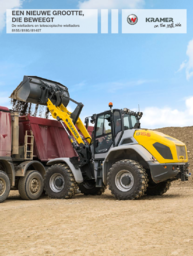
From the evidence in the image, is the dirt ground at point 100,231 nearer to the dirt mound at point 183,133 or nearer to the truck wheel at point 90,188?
the truck wheel at point 90,188

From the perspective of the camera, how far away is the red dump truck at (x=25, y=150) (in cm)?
1052

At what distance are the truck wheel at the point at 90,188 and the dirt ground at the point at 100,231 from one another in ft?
12.0

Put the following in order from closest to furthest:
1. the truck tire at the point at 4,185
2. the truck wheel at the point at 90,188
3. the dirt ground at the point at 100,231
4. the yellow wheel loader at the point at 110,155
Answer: the dirt ground at the point at 100,231 → the yellow wheel loader at the point at 110,155 → the truck tire at the point at 4,185 → the truck wheel at the point at 90,188

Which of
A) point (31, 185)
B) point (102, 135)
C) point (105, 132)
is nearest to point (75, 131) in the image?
point (102, 135)

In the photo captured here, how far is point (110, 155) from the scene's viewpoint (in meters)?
10.0

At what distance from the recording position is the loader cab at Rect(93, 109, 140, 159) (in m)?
10.1

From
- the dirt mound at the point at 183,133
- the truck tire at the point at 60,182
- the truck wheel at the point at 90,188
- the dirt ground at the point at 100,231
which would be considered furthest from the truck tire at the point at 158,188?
the dirt mound at the point at 183,133

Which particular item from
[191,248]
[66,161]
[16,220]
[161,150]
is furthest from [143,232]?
[66,161]

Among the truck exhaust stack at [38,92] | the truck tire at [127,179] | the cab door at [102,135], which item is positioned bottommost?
the truck tire at [127,179]

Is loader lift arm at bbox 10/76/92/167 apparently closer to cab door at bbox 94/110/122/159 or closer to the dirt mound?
cab door at bbox 94/110/122/159

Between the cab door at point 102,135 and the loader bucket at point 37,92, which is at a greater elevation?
the loader bucket at point 37,92

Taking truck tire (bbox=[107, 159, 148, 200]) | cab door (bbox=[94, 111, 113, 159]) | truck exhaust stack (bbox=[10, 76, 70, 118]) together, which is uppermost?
truck exhaust stack (bbox=[10, 76, 70, 118])

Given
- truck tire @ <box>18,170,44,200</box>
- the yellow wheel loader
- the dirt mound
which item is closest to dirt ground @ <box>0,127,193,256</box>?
the yellow wheel loader

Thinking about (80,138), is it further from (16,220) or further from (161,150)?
(16,220)
